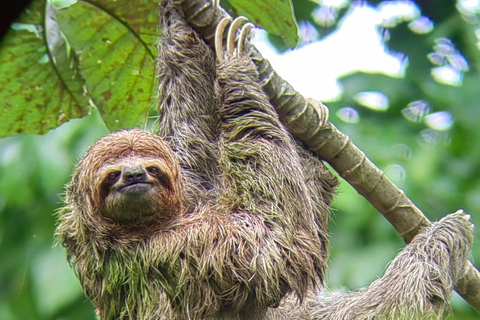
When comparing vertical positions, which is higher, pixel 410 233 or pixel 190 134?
pixel 410 233

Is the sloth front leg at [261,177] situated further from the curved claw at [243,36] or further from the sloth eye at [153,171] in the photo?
the sloth eye at [153,171]

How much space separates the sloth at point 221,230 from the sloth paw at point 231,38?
0.04ft

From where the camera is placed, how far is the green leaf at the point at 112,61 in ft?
24.3

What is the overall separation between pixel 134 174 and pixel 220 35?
5.40 ft

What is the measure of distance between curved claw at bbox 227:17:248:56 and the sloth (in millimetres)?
11

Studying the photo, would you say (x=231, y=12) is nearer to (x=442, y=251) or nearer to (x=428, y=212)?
(x=442, y=251)

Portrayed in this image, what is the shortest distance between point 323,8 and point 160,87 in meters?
8.71

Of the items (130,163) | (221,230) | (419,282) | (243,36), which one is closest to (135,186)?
(130,163)

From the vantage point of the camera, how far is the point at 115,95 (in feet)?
25.4

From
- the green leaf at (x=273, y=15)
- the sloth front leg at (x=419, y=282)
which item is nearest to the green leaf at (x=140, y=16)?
the green leaf at (x=273, y=15)

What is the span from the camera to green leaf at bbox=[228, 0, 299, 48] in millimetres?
7082

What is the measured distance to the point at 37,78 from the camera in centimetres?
757

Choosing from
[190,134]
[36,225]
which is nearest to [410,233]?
[190,134]

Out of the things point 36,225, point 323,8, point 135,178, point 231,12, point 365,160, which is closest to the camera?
point 135,178
